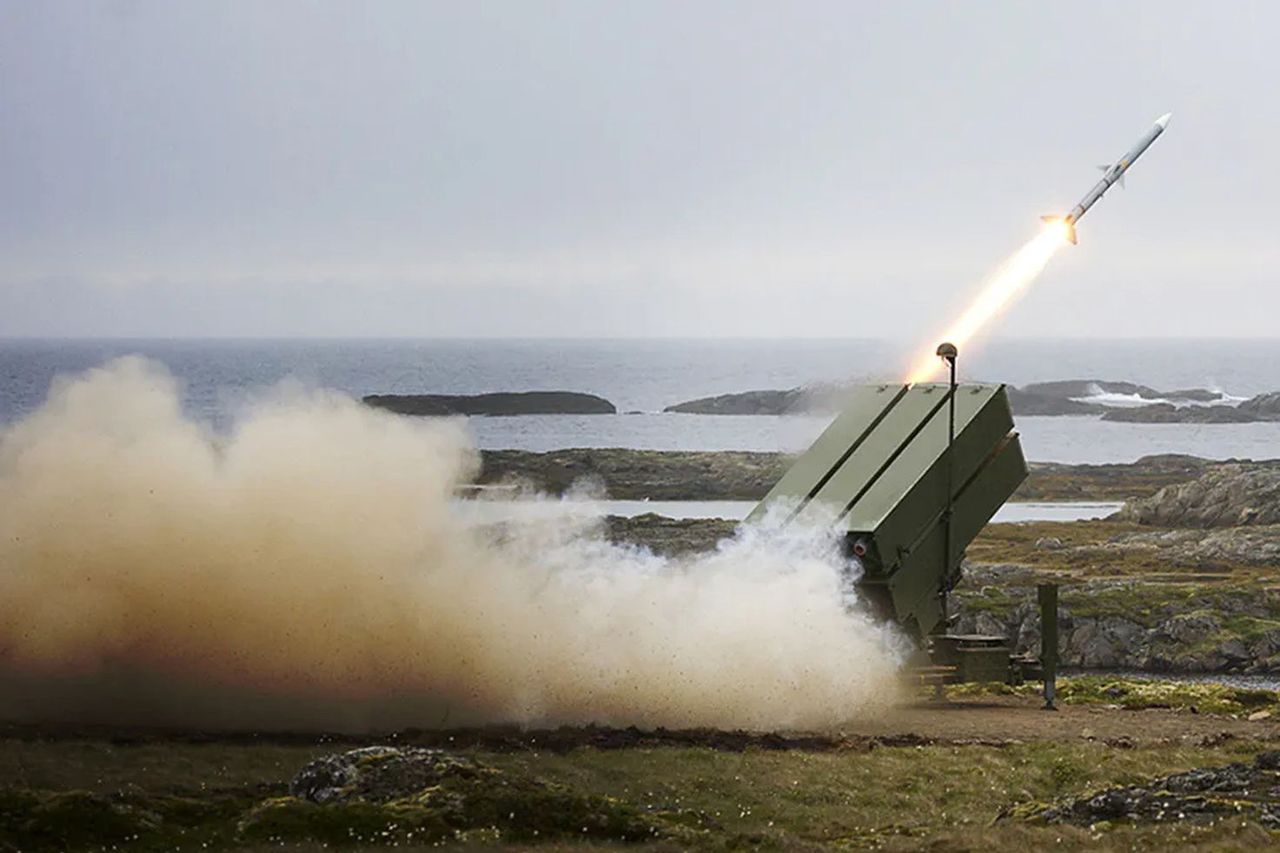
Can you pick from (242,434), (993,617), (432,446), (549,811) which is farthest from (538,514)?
(993,617)

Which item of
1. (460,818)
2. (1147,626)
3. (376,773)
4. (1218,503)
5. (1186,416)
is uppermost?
(1186,416)

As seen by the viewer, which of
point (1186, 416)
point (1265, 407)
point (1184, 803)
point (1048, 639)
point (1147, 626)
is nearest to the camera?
point (1184, 803)

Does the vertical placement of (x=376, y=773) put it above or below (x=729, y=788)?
above

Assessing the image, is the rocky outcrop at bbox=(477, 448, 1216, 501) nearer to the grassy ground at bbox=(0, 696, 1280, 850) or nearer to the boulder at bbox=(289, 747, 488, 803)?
the grassy ground at bbox=(0, 696, 1280, 850)

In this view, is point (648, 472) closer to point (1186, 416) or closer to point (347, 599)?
point (347, 599)

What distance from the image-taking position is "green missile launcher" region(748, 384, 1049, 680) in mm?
26797

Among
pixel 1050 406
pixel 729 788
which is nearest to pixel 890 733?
pixel 729 788

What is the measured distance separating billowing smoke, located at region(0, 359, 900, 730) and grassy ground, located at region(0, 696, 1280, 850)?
6.01 ft

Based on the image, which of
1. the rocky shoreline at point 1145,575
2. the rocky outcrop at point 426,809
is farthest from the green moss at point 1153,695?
the rocky outcrop at point 426,809

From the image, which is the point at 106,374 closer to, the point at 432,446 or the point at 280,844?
the point at 432,446

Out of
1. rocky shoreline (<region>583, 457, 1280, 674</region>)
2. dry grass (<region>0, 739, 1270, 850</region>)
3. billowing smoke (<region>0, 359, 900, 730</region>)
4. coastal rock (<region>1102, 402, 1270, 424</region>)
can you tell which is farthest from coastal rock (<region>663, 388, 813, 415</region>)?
dry grass (<region>0, 739, 1270, 850</region>)

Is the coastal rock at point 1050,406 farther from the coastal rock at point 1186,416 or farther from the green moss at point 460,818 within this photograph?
the green moss at point 460,818

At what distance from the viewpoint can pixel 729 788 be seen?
2252cm

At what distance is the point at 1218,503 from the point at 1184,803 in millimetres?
Result: 48399
